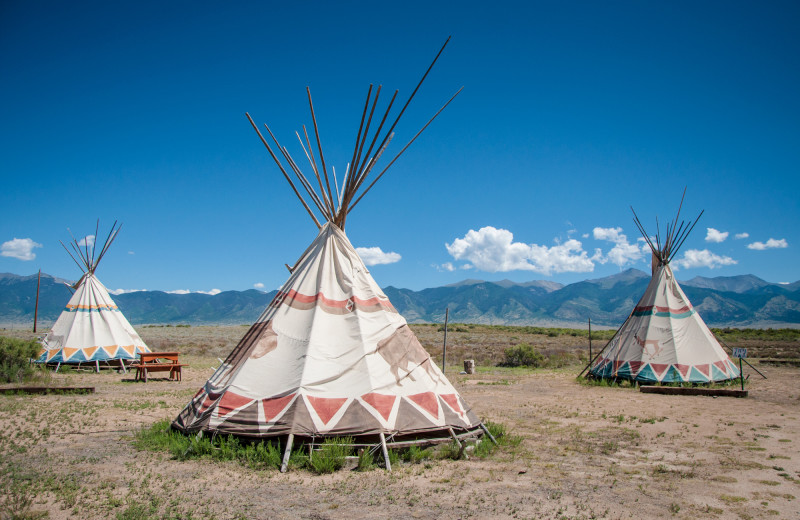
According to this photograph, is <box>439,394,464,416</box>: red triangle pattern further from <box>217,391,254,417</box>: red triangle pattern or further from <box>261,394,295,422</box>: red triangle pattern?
<box>217,391,254,417</box>: red triangle pattern

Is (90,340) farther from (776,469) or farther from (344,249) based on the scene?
(776,469)

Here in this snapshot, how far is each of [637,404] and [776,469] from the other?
5.38 metres

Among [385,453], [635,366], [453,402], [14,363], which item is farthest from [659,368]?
[14,363]

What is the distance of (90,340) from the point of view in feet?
58.0

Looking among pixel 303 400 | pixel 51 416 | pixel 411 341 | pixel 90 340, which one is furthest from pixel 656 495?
pixel 90 340

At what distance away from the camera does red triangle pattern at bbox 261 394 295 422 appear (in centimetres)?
598

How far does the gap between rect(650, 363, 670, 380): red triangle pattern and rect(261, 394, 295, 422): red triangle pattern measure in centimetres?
1208

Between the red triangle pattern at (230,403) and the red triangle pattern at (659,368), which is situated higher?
the red triangle pattern at (230,403)

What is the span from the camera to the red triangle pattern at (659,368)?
14078 millimetres

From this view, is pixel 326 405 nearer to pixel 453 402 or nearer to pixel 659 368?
pixel 453 402

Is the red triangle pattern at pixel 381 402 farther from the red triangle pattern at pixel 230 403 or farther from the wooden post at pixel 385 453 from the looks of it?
the red triangle pattern at pixel 230 403

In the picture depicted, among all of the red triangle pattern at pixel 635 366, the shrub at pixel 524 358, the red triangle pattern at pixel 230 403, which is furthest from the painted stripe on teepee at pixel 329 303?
the shrub at pixel 524 358

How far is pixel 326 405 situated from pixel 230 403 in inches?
50.0

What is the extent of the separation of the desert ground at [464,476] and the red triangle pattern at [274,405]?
649mm
